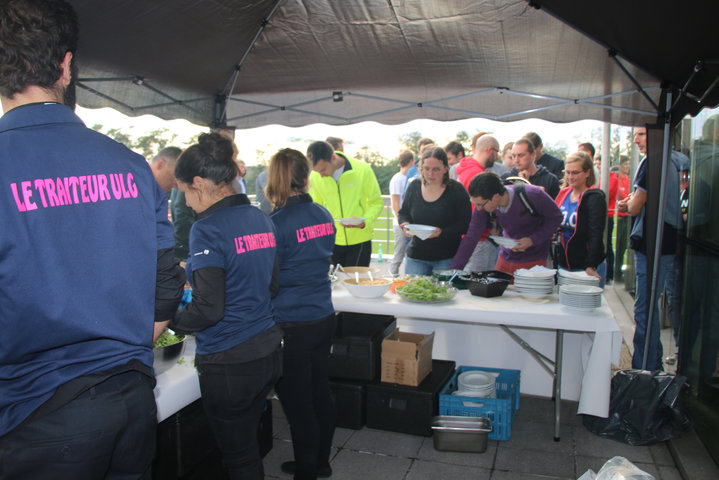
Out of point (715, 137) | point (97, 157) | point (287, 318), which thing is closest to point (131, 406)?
point (97, 157)

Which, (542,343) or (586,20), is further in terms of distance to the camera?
(542,343)

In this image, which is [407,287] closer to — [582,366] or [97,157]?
[582,366]

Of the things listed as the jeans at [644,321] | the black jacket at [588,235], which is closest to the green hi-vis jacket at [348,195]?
the black jacket at [588,235]

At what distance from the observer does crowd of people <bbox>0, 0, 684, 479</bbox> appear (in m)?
0.97

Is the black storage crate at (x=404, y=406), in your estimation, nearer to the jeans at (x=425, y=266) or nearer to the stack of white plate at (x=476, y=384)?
the stack of white plate at (x=476, y=384)

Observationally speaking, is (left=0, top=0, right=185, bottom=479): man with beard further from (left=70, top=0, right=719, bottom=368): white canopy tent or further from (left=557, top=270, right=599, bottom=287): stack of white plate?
(left=557, top=270, right=599, bottom=287): stack of white plate

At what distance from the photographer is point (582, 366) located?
3207mm

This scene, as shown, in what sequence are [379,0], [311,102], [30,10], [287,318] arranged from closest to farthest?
[30,10], [287,318], [379,0], [311,102]

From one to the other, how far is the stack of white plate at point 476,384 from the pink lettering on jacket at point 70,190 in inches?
95.9

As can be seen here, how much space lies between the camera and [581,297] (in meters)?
2.69

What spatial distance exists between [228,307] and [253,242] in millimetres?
238

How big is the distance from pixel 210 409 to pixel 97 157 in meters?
1.08

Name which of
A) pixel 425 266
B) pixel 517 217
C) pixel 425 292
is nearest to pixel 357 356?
pixel 425 292

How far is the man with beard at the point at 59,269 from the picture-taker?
0.95 m
